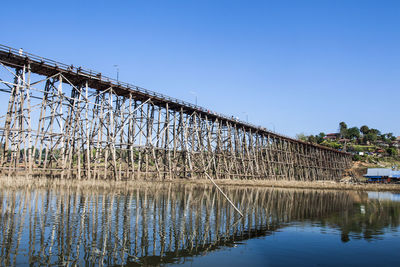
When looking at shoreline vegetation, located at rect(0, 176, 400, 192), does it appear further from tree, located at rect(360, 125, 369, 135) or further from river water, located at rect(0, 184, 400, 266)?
tree, located at rect(360, 125, 369, 135)

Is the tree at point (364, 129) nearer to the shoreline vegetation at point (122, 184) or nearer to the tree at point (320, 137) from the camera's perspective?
the tree at point (320, 137)

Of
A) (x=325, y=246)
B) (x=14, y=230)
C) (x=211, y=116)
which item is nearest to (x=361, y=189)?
(x=211, y=116)

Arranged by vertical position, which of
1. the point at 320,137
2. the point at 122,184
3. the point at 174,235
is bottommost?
the point at 174,235

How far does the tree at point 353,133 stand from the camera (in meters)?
134

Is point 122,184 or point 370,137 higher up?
point 370,137

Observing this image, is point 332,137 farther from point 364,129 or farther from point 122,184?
point 122,184

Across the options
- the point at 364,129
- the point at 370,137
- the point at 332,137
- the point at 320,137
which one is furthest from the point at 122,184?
the point at 332,137

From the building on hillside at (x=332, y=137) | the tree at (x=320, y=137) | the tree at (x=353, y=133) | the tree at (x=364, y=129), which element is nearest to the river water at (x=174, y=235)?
the tree at (x=320, y=137)

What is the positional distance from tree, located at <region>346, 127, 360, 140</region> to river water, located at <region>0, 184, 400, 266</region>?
427 feet

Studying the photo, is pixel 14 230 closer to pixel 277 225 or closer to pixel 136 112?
pixel 277 225

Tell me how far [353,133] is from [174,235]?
140 m

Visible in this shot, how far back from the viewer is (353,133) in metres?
134

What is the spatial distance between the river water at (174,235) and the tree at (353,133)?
130 meters

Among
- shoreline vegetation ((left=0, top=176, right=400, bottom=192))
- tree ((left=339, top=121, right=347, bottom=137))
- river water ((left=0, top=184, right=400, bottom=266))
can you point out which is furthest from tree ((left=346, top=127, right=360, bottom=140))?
river water ((left=0, top=184, right=400, bottom=266))
